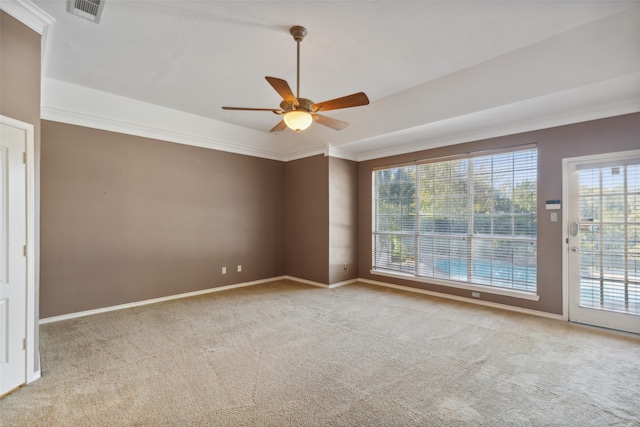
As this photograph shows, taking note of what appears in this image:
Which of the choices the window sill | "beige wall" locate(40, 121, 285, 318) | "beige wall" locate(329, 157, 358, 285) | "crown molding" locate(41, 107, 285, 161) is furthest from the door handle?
"crown molding" locate(41, 107, 285, 161)

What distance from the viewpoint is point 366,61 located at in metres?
3.32

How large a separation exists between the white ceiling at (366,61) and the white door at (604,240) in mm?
712

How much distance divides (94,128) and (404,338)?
5032 millimetres

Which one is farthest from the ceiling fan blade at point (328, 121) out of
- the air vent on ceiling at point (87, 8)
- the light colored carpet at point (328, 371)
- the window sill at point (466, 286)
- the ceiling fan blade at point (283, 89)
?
the window sill at point (466, 286)

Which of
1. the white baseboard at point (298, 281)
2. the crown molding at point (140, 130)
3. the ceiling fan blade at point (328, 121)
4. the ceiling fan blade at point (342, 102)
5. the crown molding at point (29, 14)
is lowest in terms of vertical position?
the white baseboard at point (298, 281)

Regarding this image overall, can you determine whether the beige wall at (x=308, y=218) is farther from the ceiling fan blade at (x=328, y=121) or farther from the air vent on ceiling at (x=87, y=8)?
the air vent on ceiling at (x=87, y=8)

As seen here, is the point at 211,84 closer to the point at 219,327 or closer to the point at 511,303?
the point at 219,327

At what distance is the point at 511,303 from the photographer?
14.7 ft

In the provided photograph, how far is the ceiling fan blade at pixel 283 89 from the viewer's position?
243cm

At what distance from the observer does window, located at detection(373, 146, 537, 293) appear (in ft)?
14.6

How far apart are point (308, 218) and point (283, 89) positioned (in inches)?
156

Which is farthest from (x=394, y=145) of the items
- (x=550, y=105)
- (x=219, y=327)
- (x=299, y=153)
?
(x=219, y=327)

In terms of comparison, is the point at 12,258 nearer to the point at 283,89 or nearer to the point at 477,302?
the point at 283,89

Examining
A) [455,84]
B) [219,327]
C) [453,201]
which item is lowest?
[219,327]
